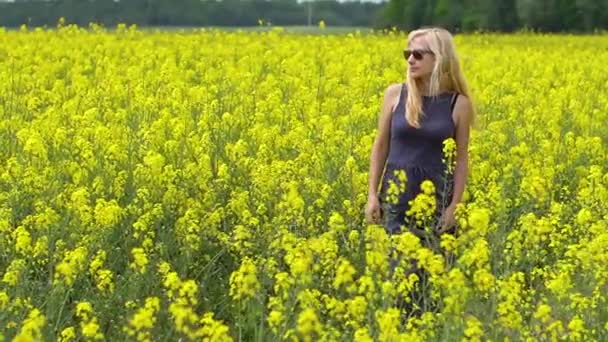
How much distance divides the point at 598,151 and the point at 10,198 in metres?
4.30

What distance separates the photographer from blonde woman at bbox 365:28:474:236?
5301 millimetres

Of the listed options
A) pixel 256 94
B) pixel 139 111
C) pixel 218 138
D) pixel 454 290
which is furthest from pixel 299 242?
pixel 256 94

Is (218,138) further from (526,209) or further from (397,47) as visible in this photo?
(397,47)

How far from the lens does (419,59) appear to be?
525 centimetres

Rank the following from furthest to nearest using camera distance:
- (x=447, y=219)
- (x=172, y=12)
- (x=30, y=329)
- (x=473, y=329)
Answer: (x=172, y=12) → (x=447, y=219) → (x=473, y=329) → (x=30, y=329)

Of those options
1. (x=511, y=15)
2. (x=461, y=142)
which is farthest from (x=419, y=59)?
(x=511, y=15)

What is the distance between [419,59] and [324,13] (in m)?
24.6

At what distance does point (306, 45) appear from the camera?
18.8 metres

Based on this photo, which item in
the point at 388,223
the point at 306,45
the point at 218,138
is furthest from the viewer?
the point at 306,45

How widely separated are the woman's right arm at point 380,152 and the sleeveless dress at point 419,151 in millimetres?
44

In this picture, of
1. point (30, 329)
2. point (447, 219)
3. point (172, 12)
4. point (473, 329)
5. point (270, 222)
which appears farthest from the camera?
point (172, 12)

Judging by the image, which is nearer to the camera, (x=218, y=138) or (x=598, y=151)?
(x=218, y=138)

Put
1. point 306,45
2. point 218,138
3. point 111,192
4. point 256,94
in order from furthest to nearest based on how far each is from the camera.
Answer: point 306,45, point 256,94, point 218,138, point 111,192

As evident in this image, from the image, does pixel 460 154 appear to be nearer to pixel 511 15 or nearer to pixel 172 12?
pixel 172 12
